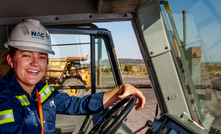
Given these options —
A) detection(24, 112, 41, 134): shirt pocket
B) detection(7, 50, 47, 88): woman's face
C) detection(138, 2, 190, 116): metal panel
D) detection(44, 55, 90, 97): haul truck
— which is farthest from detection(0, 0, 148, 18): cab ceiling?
detection(24, 112, 41, 134): shirt pocket

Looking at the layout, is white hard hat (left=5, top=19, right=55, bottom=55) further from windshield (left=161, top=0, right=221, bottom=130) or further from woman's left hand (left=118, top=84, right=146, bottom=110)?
windshield (left=161, top=0, right=221, bottom=130)

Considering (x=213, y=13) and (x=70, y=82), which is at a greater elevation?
(x=213, y=13)

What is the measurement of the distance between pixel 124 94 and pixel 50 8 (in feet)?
3.62

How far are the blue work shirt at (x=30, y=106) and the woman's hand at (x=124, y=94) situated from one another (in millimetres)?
64

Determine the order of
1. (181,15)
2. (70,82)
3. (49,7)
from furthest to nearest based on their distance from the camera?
(70,82), (49,7), (181,15)

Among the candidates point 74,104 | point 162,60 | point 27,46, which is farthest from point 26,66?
point 162,60

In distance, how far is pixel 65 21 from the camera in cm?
188

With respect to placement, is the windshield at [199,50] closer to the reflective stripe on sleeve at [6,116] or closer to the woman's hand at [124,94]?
the woman's hand at [124,94]

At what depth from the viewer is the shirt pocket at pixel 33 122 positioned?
1.26 m

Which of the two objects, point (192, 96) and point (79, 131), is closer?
point (192, 96)

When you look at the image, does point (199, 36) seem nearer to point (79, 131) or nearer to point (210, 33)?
point (210, 33)

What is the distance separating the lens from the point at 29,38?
149 cm

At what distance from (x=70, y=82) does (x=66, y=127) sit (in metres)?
0.65

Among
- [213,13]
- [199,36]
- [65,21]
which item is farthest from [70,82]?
[213,13]
